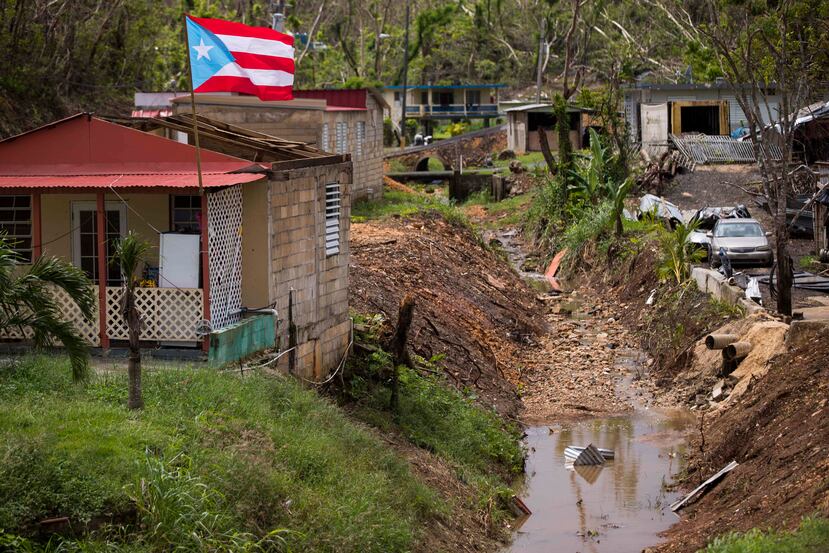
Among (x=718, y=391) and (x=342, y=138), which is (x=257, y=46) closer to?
(x=718, y=391)

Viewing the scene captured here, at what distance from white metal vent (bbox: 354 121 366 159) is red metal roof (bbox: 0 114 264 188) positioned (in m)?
23.3

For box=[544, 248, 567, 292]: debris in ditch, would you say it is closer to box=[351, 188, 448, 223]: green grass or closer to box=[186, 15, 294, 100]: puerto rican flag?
box=[351, 188, 448, 223]: green grass

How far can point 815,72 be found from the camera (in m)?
31.7

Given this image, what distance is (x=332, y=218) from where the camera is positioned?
63.8 feet

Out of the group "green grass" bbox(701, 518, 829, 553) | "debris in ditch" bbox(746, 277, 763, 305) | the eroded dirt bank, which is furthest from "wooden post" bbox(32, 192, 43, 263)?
"debris in ditch" bbox(746, 277, 763, 305)

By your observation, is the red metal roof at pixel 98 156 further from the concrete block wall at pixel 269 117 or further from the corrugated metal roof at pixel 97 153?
the concrete block wall at pixel 269 117

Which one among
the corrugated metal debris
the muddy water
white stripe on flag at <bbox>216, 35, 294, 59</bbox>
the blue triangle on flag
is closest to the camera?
the blue triangle on flag

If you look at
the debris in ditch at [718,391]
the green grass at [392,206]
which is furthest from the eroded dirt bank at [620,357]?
the green grass at [392,206]

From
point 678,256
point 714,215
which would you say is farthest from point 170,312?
point 714,215

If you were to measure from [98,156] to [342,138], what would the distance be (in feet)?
71.8

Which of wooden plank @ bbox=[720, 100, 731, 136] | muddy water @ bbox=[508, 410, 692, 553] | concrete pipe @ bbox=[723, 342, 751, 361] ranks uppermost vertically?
wooden plank @ bbox=[720, 100, 731, 136]

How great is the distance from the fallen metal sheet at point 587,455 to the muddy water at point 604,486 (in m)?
0.14

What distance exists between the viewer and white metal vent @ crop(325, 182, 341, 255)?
19203 millimetres

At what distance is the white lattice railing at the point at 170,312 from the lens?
15.3 meters
